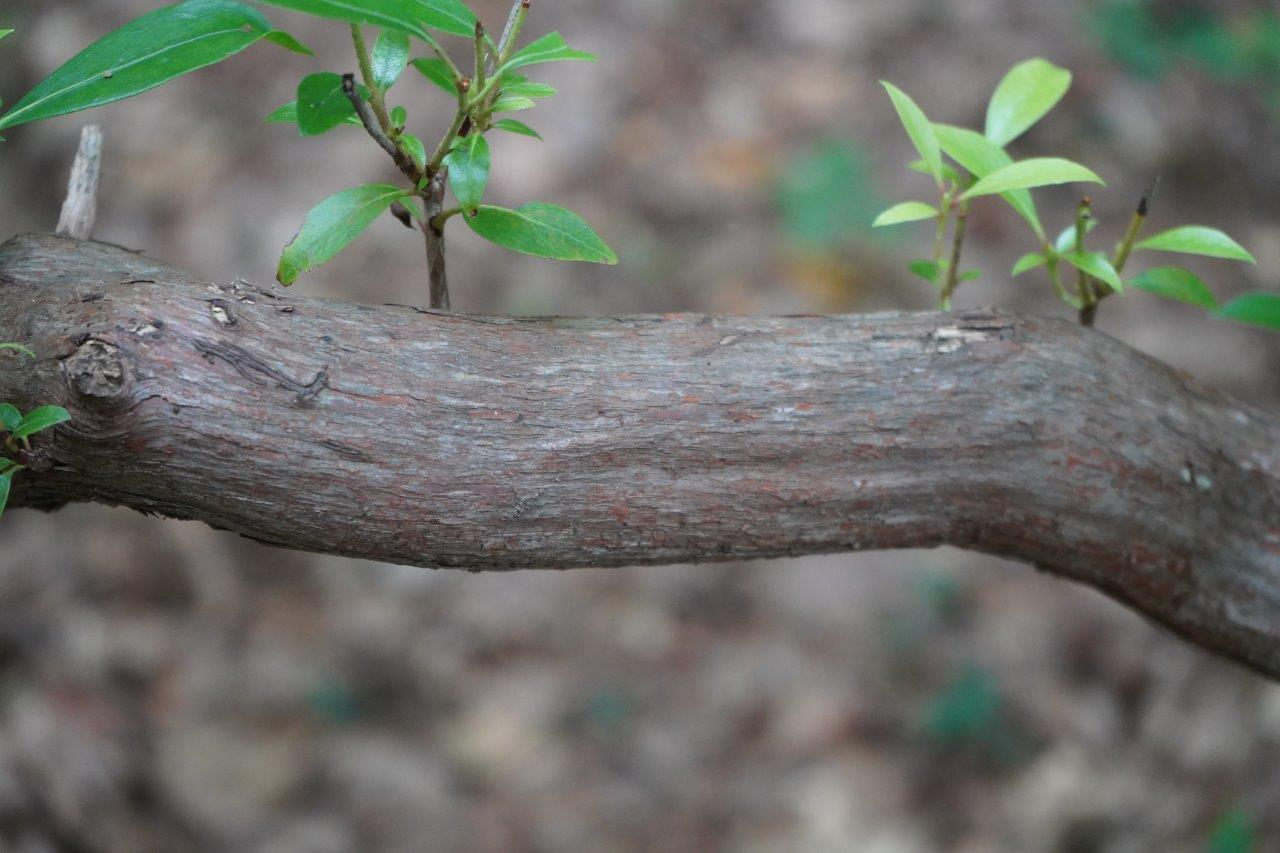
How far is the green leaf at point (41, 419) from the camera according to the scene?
0.67 m

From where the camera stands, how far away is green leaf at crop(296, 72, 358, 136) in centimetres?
68

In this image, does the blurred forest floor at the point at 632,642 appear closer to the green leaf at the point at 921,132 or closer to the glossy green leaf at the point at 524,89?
the green leaf at the point at 921,132

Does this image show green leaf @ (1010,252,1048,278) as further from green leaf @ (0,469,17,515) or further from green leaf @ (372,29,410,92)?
green leaf @ (0,469,17,515)

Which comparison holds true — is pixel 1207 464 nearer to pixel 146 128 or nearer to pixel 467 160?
pixel 467 160

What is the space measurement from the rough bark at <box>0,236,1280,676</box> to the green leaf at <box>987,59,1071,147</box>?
20cm

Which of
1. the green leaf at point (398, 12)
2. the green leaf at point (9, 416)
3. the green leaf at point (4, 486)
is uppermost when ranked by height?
the green leaf at point (398, 12)

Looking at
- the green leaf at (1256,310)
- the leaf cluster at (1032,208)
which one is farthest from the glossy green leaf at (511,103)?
the green leaf at (1256,310)

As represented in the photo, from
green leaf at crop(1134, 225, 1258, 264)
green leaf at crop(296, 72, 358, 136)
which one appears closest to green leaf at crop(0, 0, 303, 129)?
green leaf at crop(296, 72, 358, 136)

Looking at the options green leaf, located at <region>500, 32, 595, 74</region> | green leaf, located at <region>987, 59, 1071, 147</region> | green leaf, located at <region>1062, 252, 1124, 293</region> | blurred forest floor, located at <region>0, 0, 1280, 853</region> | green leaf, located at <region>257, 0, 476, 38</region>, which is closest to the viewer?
green leaf, located at <region>257, 0, 476, 38</region>

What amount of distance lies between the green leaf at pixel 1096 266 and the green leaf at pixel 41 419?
2.47 feet

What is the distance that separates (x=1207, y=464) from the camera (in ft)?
3.04

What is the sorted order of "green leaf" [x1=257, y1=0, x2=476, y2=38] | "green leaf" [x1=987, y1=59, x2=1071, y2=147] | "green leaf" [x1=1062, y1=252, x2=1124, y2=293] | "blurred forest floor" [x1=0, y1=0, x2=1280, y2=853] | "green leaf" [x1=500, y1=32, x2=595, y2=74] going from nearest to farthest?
1. "green leaf" [x1=257, y1=0, x2=476, y2=38]
2. "green leaf" [x1=500, y1=32, x2=595, y2=74]
3. "green leaf" [x1=1062, y1=252, x2=1124, y2=293]
4. "green leaf" [x1=987, y1=59, x2=1071, y2=147]
5. "blurred forest floor" [x1=0, y1=0, x2=1280, y2=853]

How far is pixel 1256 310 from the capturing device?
0.98m

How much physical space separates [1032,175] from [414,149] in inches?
18.5
